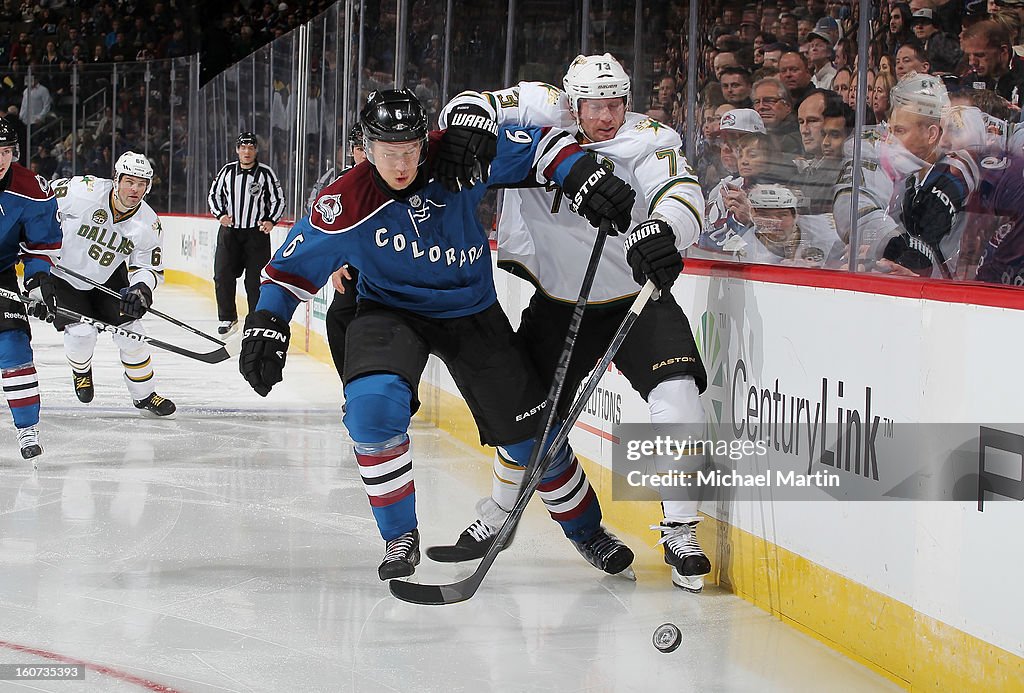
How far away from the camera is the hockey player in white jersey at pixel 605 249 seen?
9.10 ft

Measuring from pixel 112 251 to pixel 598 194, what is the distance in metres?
3.31

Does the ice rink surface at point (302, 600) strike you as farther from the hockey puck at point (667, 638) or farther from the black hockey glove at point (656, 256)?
the black hockey glove at point (656, 256)

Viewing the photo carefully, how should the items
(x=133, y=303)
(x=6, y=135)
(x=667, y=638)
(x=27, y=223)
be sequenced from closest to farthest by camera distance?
1. (x=667, y=638)
2. (x=6, y=135)
3. (x=27, y=223)
4. (x=133, y=303)

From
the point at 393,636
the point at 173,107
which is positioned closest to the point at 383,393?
the point at 393,636

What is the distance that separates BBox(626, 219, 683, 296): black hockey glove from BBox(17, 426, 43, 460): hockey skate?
8.29ft

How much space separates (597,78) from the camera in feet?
9.48

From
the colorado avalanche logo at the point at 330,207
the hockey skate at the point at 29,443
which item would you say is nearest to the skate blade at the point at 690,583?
the colorado avalanche logo at the point at 330,207

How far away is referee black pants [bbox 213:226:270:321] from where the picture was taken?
26.8ft

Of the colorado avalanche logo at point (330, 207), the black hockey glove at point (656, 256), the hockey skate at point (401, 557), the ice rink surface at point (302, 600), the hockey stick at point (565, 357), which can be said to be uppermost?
the colorado avalanche logo at point (330, 207)

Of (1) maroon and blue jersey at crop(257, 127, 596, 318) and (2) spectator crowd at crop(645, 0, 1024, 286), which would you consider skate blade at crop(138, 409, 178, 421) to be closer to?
(1) maroon and blue jersey at crop(257, 127, 596, 318)

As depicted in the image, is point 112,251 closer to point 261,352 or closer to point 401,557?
point 261,352

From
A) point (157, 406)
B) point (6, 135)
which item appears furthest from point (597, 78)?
point (157, 406)

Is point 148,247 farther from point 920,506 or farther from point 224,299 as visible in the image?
point 920,506

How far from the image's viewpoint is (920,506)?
225 cm
